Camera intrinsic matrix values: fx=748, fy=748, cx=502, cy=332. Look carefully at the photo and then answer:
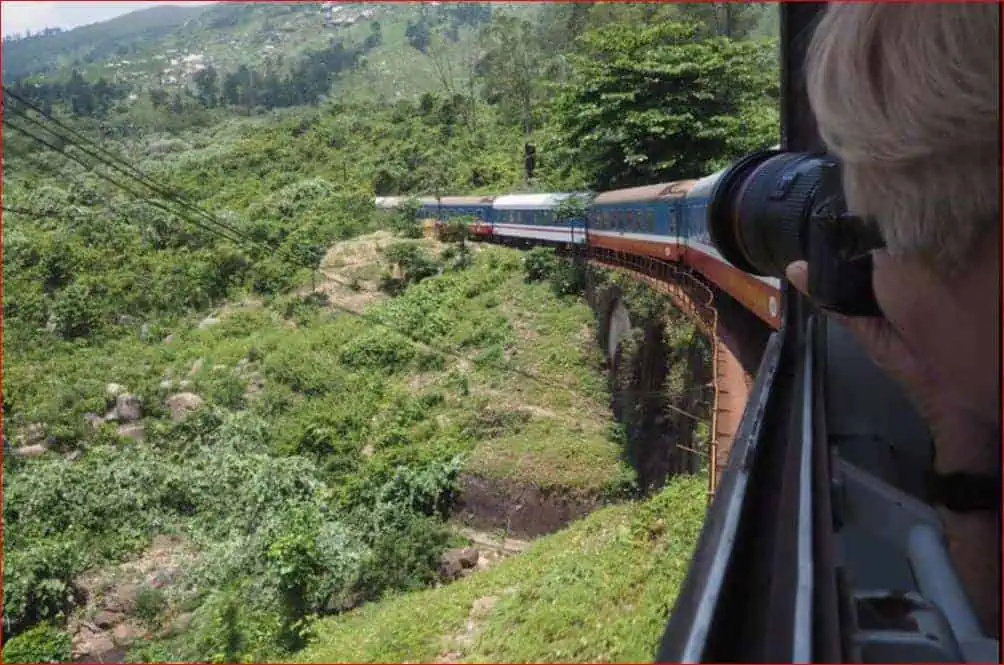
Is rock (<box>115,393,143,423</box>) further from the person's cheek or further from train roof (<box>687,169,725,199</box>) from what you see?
the person's cheek

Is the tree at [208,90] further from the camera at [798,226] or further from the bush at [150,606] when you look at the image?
the camera at [798,226]

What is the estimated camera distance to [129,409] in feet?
53.0

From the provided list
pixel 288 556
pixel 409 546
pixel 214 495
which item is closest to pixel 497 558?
pixel 409 546

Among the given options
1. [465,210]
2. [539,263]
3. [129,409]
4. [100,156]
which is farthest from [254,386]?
[100,156]

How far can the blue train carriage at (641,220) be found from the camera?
9.62 meters

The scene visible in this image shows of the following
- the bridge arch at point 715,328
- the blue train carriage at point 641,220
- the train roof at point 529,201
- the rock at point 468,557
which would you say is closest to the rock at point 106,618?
the rock at point 468,557

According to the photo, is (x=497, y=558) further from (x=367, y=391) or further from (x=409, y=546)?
(x=367, y=391)

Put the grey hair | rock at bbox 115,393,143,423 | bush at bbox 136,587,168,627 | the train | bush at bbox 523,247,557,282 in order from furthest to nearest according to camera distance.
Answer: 1. bush at bbox 523,247,557,282
2. rock at bbox 115,393,143,423
3. bush at bbox 136,587,168,627
4. the train
5. the grey hair

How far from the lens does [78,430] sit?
15344mm

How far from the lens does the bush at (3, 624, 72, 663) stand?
909cm

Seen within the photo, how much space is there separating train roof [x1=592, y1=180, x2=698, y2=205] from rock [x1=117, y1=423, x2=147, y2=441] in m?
10.4

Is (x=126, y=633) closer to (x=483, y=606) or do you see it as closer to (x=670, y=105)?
(x=483, y=606)

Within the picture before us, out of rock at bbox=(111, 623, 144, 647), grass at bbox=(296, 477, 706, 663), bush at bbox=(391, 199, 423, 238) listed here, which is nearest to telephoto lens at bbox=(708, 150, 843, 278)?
grass at bbox=(296, 477, 706, 663)

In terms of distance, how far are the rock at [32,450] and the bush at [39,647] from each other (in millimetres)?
6139
